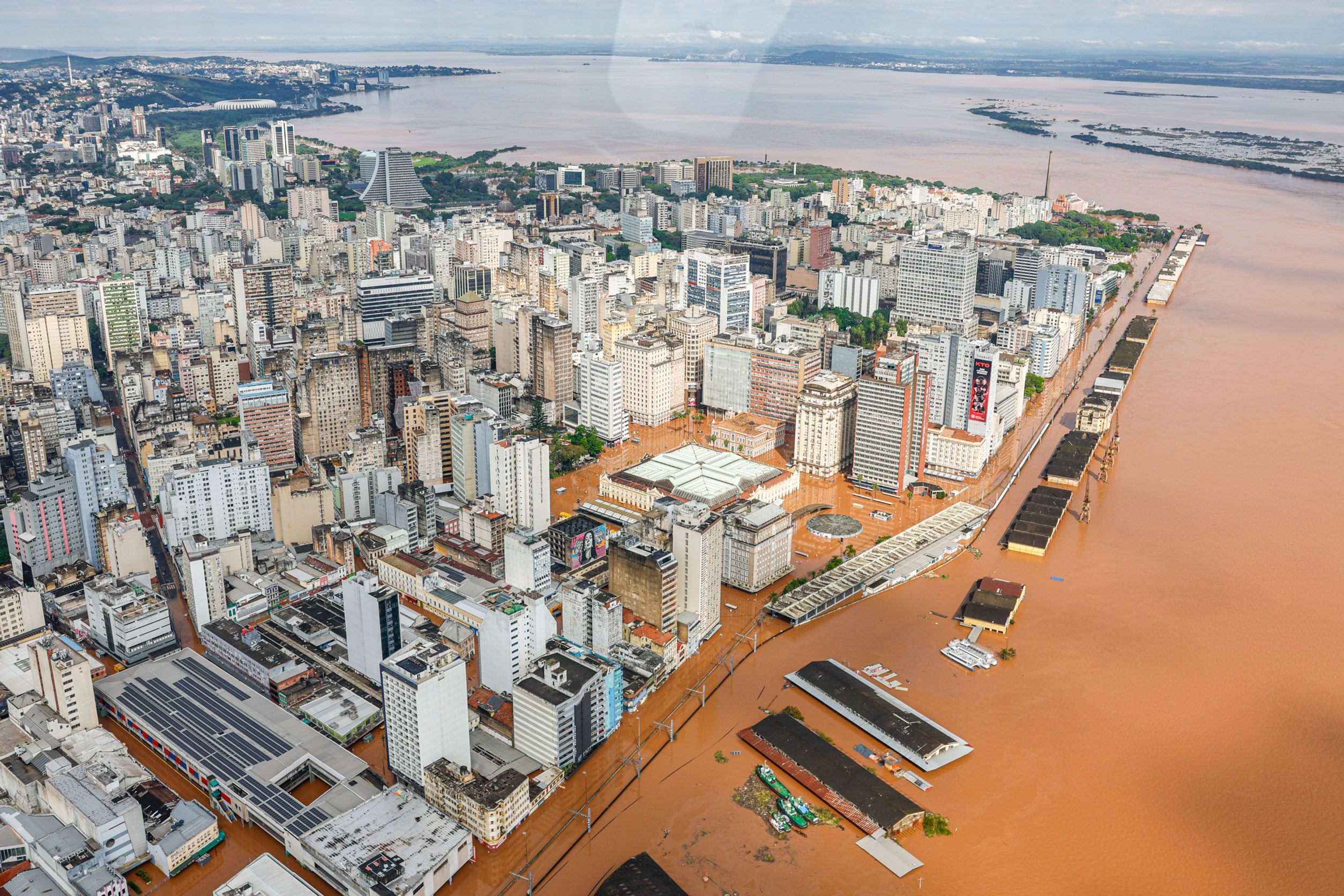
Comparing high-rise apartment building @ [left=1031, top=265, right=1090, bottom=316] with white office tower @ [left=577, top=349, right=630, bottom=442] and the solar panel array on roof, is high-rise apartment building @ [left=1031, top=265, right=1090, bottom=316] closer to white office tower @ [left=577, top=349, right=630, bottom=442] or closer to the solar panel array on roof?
white office tower @ [left=577, top=349, right=630, bottom=442]

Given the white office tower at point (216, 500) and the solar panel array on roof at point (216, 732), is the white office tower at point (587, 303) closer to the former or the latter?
the white office tower at point (216, 500)

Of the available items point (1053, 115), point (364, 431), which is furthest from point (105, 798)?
point (1053, 115)

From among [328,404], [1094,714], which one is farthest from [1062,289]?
[328,404]

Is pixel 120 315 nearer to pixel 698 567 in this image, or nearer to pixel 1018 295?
pixel 698 567

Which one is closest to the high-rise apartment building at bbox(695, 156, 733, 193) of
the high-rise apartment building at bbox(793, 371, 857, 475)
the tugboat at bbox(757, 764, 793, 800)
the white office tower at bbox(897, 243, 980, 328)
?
the white office tower at bbox(897, 243, 980, 328)

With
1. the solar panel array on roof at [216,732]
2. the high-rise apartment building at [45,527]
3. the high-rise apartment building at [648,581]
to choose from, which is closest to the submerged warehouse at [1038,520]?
the high-rise apartment building at [648,581]

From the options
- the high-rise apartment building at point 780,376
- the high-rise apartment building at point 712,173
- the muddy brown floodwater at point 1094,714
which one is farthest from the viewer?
the high-rise apartment building at point 712,173
